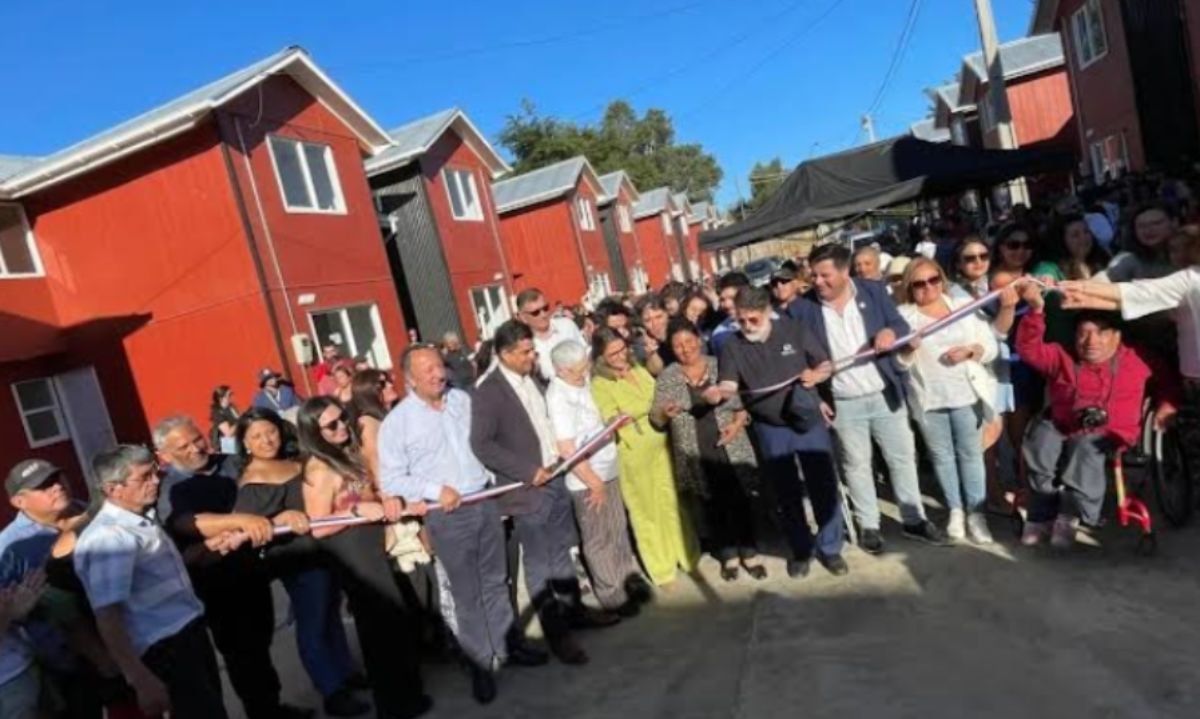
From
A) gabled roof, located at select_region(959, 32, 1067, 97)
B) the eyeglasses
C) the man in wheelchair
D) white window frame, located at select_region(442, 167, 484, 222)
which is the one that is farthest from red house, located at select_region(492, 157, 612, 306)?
the man in wheelchair

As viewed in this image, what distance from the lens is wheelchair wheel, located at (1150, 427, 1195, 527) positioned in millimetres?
4676

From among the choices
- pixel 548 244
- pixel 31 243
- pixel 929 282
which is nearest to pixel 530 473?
Result: pixel 929 282

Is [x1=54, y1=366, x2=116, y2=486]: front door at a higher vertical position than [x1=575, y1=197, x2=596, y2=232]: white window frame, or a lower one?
lower

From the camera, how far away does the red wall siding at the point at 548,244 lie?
29.9 metres

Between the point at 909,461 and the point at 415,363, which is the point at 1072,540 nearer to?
the point at 909,461

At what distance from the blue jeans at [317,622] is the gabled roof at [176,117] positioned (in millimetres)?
10725

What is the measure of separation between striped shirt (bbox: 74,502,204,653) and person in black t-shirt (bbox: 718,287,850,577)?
3.07 m

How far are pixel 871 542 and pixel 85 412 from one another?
1395 cm

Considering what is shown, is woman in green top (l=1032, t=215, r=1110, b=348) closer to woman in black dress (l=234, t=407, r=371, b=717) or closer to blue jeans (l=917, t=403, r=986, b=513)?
blue jeans (l=917, t=403, r=986, b=513)

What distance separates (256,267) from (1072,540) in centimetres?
1244

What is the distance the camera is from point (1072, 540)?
4.73 m

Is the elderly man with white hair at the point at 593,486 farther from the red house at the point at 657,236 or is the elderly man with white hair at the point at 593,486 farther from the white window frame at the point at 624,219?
the red house at the point at 657,236

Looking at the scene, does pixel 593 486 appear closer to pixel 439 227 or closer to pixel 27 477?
pixel 27 477

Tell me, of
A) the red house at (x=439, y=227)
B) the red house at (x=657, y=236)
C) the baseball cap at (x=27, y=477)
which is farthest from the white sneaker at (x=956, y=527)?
the red house at (x=657, y=236)
